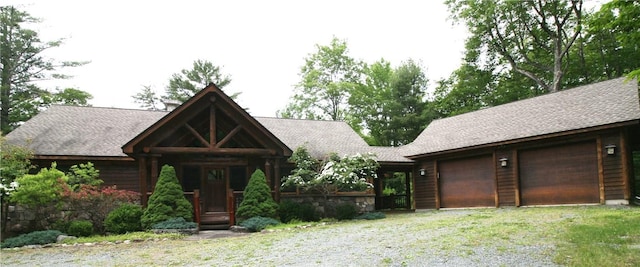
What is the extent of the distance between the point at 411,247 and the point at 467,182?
12861 mm

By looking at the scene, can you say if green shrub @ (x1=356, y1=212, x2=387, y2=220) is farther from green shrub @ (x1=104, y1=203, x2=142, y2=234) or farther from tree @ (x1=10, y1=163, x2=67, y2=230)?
tree @ (x1=10, y1=163, x2=67, y2=230)

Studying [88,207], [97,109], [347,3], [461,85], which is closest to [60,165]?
[88,207]

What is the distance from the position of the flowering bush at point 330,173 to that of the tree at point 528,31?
17.8 meters

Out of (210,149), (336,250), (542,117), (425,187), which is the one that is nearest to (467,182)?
(425,187)

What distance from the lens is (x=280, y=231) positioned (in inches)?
564

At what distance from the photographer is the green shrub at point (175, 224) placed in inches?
566

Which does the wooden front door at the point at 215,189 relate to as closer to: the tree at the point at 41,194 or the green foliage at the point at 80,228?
the green foliage at the point at 80,228

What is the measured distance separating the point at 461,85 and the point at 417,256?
30.7m

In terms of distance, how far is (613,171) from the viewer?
1614 cm

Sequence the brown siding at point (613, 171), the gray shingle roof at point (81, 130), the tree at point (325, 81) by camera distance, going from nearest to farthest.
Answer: the brown siding at point (613, 171) → the gray shingle roof at point (81, 130) → the tree at point (325, 81)

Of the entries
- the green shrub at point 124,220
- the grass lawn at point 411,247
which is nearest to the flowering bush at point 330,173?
the grass lawn at point 411,247

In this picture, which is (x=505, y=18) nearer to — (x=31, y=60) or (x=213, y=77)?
(x=213, y=77)

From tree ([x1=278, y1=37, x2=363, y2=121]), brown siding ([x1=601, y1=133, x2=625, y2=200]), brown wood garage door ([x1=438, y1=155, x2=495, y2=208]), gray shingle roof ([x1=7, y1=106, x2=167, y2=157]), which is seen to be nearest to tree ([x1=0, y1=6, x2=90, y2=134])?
gray shingle roof ([x1=7, y1=106, x2=167, y2=157])

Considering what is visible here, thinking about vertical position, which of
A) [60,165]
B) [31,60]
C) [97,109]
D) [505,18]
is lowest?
[60,165]
